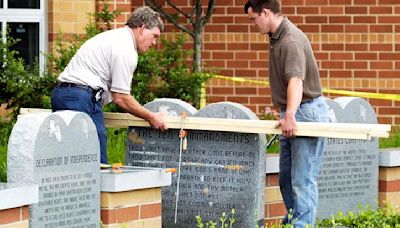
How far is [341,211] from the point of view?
12492 mm

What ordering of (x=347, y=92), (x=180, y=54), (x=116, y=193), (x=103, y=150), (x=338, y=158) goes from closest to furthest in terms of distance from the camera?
(x=116, y=193)
(x=103, y=150)
(x=338, y=158)
(x=180, y=54)
(x=347, y=92)

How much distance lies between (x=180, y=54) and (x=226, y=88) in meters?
2.14

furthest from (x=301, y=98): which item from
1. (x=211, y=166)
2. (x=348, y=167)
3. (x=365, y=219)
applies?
(x=348, y=167)

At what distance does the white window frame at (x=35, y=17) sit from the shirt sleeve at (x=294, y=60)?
5845 mm

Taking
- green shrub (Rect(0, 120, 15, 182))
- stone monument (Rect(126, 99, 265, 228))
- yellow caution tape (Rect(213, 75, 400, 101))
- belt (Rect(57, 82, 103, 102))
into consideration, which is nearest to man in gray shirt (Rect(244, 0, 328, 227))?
stone monument (Rect(126, 99, 265, 228))

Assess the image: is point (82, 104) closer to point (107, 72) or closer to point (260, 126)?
point (107, 72)

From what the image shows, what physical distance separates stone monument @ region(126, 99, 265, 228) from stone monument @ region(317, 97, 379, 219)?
1.31 metres

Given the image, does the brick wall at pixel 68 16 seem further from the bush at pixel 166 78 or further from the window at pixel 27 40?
the bush at pixel 166 78

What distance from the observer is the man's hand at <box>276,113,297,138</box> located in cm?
1037

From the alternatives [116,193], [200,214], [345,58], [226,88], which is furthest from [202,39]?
[116,193]

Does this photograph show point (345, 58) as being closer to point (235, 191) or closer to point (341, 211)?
point (341, 211)

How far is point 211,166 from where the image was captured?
36.6 ft

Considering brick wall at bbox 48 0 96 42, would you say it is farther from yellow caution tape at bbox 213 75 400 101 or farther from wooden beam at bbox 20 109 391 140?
wooden beam at bbox 20 109 391 140

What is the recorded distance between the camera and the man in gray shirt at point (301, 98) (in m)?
10.6
